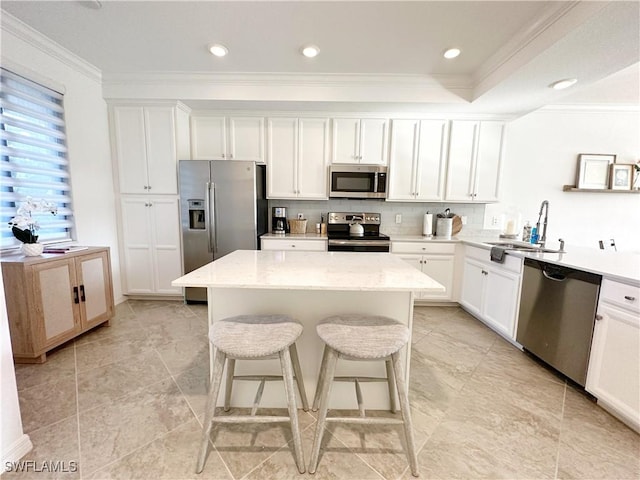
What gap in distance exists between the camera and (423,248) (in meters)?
3.31

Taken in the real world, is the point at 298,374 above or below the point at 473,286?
below

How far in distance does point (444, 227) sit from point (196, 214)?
3.17 metres

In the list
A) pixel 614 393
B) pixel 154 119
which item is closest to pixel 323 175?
pixel 154 119

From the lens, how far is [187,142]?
3400mm

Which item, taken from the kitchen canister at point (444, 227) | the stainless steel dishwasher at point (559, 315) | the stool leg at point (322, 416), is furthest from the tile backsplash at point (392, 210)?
the stool leg at point (322, 416)

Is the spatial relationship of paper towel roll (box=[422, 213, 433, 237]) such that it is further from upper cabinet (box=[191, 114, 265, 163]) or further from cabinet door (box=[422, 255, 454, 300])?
upper cabinet (box=[191, 114, 265, 163])

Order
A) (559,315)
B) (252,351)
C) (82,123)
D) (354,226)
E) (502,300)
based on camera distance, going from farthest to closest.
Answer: (354,226), (82,123), (502,300), (559,315), (252,351)

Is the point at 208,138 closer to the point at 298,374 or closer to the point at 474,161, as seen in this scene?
the point at 298,374

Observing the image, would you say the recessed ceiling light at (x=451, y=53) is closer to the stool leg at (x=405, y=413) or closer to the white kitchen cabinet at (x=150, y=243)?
the stool leg at (x=405, y=413)

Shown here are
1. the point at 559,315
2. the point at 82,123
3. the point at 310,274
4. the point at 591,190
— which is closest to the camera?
the point at 310,274

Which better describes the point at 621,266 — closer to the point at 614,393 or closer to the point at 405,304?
the point at 614,393

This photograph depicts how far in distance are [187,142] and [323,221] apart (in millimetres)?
2020

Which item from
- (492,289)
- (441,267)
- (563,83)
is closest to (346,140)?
(441,267)

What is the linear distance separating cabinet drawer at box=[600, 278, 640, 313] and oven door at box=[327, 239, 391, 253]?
1.86 meters
